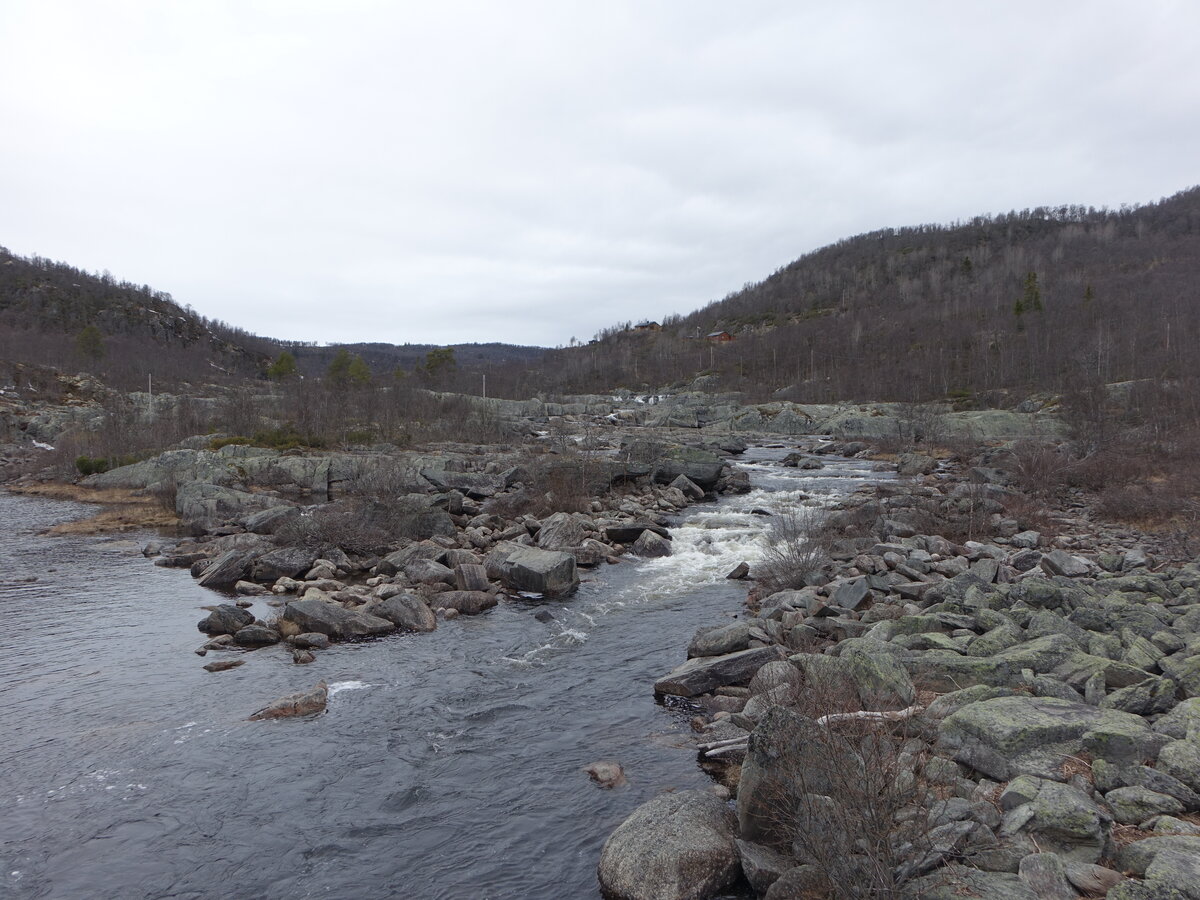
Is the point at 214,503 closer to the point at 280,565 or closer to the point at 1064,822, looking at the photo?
the point at 280,565

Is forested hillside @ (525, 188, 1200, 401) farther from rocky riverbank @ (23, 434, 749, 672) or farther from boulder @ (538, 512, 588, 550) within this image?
boulder @ (538, 512, 588, 550)

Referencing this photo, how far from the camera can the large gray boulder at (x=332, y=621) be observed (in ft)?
40.5

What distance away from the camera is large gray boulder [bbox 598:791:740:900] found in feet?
18.6

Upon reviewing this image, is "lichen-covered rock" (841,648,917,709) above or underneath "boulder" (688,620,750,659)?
above

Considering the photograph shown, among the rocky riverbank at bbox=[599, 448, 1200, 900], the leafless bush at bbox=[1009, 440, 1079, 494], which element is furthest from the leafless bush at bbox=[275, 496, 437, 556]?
the leafless bush at bbox=[1009, 440, 1079, 494]

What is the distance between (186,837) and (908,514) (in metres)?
17.8

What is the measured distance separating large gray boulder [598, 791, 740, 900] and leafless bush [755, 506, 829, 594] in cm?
865

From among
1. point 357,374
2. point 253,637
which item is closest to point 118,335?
point 357,374

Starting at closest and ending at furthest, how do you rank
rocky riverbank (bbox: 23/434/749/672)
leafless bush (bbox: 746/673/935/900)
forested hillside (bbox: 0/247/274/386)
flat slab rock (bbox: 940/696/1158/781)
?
leafless bush (bbox: 746/673/935/900), flat slab rock (bbox: 940/696/1158/781), rocky riverbank (bbox: 23/434/749/672), forested hillside (bbox: 0/247/274/386)

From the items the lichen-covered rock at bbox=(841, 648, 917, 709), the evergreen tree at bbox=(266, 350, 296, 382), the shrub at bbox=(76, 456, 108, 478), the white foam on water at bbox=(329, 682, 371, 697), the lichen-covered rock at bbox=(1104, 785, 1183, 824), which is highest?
the evergreen tree at bbox=(266, 350, 296, 382)

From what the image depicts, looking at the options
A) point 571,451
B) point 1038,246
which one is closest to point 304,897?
point 571,451

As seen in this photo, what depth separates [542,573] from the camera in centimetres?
1508

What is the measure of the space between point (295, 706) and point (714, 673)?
18.6 ft

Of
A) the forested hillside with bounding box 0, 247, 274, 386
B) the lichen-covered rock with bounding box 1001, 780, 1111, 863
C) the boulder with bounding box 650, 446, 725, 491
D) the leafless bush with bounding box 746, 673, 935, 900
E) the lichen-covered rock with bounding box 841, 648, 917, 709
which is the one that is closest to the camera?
the leafless bush with bounding box 746, 673, 935, 900
